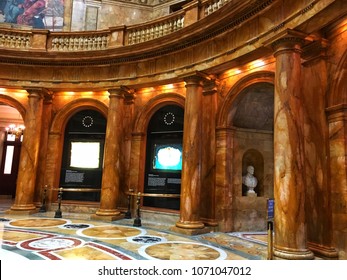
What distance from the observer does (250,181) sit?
8.82m

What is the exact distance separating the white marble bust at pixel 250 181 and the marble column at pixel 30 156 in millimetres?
7246

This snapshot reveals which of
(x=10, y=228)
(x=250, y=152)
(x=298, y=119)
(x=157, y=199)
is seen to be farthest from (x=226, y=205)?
(x=10, y=228)

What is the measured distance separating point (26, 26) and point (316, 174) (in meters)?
13.5

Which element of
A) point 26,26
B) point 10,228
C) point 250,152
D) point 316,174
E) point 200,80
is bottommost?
point 10,228

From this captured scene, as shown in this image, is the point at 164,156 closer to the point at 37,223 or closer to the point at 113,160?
the point at 113,160

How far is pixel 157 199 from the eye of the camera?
998 cm

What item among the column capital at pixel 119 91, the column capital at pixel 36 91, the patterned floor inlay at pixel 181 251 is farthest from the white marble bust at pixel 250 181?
the column capital at pixel 36 91

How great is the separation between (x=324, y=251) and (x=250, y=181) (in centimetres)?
361

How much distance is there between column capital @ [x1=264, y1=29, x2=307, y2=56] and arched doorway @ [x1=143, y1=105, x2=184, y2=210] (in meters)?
4.62

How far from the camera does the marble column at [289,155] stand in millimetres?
5172

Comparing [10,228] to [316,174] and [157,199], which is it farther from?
[316,174]

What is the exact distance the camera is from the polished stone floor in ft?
18.1

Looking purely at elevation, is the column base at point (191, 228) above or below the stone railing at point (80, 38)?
below

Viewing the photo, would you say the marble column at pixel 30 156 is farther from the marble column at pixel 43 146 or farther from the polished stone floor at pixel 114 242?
the polished stone floor at pixel 114 242
